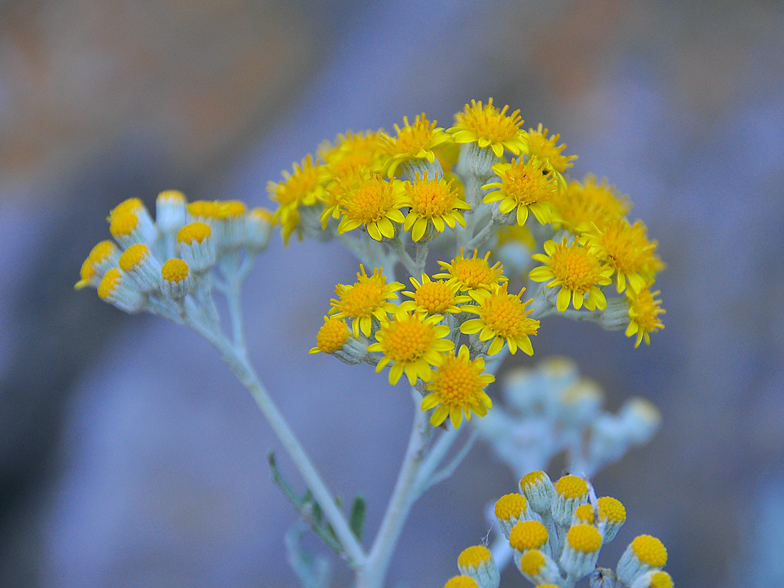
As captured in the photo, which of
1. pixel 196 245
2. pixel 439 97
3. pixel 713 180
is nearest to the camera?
pixel 196 245

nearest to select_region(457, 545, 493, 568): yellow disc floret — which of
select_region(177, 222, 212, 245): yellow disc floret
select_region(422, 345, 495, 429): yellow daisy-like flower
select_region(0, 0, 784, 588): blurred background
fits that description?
select_region(422, 345, 495, 429): yellow daisy-like flower

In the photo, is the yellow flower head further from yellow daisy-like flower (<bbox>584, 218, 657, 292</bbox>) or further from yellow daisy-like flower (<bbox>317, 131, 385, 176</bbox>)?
yellow daisy-like flower (<bbox>584, 218, 657, 292</bbox>)

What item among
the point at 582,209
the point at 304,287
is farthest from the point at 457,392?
the point at 304,287

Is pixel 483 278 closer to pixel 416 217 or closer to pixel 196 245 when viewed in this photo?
pixel 416 217

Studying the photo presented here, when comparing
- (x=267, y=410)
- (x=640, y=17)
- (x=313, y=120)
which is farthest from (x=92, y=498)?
(x=640, y=17)

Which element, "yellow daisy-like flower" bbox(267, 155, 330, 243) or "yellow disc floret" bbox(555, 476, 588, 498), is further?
"yellow daisy-like flower" bbox(267, 155, 330, 243)

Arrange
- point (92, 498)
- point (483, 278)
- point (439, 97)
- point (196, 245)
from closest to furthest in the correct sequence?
point (483, 278)
point (196, 245)
point (92, 498)
point (439, 97)

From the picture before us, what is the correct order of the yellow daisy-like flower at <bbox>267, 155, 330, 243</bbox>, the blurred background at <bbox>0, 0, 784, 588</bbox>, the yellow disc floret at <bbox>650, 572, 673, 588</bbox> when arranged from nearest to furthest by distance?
1. the yellow disc floret at <bbox>650, 572, 673, 588</bbox>
2. the yellow daisy-like flower at <bbox>267, 155, 330, 243</bbox>
3. the blurred background at <bbox>0, 0, 784, 588</bbox>
